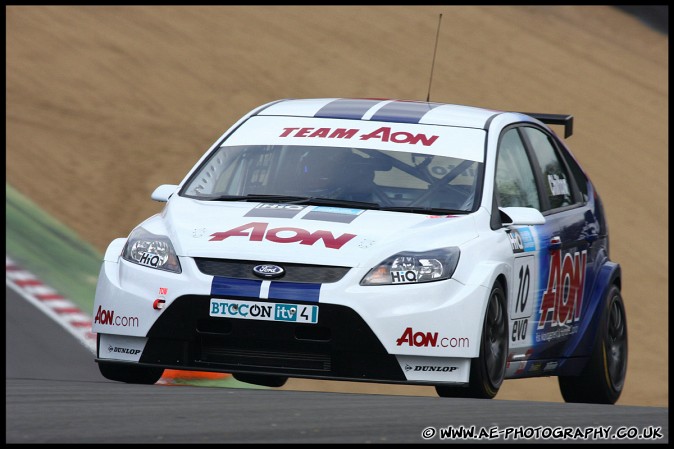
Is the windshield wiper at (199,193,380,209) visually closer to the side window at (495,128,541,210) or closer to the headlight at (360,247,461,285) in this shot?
the headlight at (360,247,461,285)

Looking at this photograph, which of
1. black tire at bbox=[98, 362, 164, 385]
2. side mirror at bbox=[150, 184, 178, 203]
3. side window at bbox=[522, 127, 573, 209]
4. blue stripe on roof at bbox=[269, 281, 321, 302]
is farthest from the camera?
side window at bbox=[522, 127, 573, 209]

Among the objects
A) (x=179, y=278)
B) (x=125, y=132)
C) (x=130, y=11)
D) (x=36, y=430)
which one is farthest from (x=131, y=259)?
(x=130, y=11)

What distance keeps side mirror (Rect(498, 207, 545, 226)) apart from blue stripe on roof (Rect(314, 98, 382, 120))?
46.5 inches

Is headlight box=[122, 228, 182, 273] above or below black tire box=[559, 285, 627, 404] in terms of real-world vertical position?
above

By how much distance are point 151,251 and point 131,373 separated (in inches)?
28.1

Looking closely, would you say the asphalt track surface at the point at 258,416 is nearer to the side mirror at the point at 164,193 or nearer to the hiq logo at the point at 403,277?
the hiq logo at the point at 403,277

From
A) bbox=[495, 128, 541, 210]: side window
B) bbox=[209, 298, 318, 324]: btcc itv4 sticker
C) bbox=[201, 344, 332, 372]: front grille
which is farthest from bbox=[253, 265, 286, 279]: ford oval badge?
bbox=[495, 128, 541, 210]: side window

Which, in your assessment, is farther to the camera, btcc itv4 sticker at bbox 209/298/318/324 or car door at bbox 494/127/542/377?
car door at bbox 494/127/542/377

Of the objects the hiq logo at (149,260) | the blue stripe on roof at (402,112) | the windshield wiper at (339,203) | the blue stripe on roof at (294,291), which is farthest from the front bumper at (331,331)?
the blue stripe on roof at (402,112)

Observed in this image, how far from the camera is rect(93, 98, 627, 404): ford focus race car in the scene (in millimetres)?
7812

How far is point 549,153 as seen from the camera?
1018 cm

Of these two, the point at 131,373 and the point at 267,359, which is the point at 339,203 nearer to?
the point at 267,359

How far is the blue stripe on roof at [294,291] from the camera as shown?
775cm

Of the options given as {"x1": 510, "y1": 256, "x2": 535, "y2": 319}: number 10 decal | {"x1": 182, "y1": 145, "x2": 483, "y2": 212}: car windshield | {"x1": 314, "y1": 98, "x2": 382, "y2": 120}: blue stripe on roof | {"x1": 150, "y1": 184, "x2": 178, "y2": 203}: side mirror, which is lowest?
{"x1": 510, "y1": 256, "x2": 535, "y2": 319}: number 10 decal
